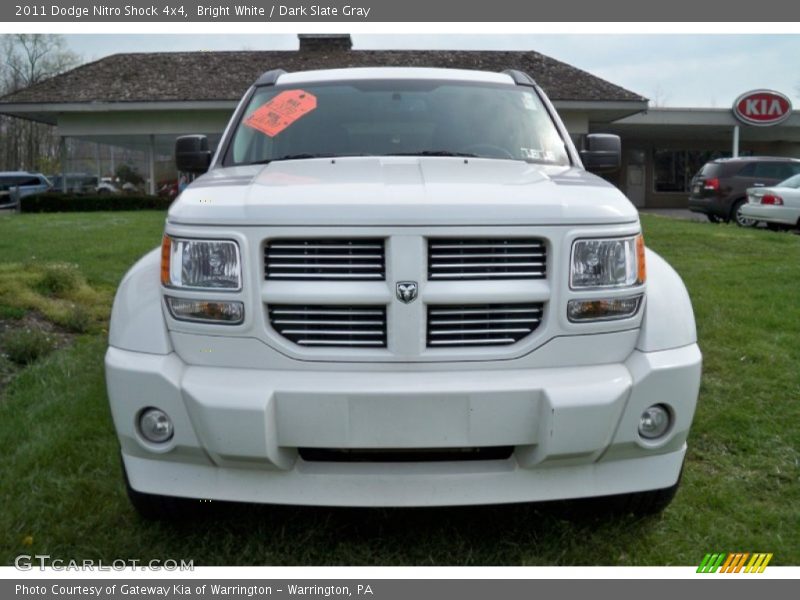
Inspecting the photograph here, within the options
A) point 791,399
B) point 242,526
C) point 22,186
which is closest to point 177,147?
point 242,526

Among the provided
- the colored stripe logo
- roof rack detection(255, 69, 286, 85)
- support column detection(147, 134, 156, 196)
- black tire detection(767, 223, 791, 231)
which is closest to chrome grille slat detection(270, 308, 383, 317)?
the colored stripe logo

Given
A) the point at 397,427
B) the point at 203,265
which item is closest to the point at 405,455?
the point at 397,427

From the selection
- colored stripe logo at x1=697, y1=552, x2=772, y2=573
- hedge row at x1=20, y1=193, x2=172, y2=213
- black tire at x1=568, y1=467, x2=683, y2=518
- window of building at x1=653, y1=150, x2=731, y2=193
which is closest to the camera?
colored stripe logo at x1=697, y1=552, x2=772, y2=573

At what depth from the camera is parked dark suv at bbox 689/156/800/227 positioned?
18906 mm

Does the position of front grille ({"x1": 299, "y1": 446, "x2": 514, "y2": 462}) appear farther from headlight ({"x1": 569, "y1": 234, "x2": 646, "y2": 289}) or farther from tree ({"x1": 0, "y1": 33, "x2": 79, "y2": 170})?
tree ({"x1": 0, "y1": 33, "x2": 79, "y2": 170})

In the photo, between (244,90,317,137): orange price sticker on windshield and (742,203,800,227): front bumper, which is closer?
(244,90,317,137): orange price sticker on windshield

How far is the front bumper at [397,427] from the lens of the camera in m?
2.64

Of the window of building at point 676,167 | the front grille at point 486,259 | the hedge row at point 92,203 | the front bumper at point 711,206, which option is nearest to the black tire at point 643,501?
the front grille at point 486,259

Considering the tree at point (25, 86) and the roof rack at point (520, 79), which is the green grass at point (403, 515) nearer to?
the roof rack at point (520, 79)

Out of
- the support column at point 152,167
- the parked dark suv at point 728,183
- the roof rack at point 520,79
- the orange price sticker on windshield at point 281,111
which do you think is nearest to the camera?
the orange price sticker on windshield at point 281,111

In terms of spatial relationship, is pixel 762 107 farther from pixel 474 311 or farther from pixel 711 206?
pixel 474 311

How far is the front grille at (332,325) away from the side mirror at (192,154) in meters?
1.91

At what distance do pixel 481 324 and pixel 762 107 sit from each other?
30.1 meters

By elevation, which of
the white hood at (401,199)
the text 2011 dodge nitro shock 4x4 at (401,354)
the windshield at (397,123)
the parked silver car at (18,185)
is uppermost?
the windshield at (397,123)
